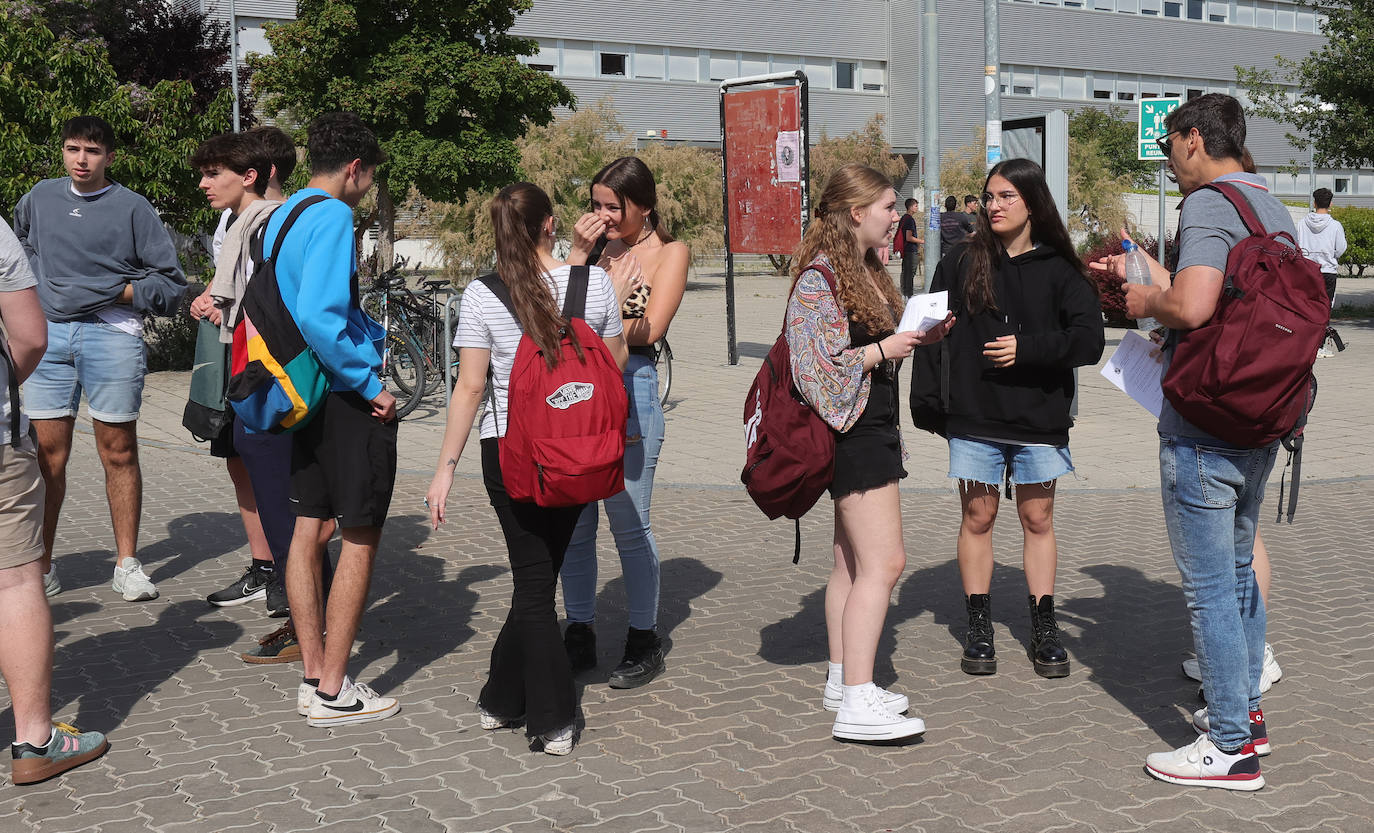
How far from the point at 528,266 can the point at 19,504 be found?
5.60 ft

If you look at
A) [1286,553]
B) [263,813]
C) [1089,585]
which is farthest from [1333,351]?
[263,813]

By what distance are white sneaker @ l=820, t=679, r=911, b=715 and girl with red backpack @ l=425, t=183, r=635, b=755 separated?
90 cm

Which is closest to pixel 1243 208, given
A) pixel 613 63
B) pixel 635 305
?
pixel 635 305

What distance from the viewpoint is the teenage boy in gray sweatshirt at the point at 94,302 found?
606cm

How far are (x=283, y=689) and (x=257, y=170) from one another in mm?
2053

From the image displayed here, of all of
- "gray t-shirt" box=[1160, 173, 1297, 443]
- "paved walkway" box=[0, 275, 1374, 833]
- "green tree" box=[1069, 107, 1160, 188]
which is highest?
"green tree" box=[1069, 107, 1160, 188]

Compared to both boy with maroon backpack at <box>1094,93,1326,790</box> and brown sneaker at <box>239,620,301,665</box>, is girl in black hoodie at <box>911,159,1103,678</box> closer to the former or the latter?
boy with maroon backpack at <box>1094,93,1326,790</box>

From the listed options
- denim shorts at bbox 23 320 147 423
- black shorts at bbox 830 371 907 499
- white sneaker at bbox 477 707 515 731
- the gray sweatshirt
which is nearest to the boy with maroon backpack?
black shorts at bbox 830 371 907 499

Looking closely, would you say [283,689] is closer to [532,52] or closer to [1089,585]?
[1089,585]

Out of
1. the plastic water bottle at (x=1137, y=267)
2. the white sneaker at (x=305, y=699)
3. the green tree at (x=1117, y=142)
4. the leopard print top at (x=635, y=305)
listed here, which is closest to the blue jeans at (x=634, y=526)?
the leopard print top at (x=635, y=305)

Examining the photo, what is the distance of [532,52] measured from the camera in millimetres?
25391

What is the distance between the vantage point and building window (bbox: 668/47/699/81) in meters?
51.9

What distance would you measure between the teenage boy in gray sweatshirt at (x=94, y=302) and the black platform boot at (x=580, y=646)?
225cm

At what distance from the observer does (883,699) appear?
14.2 ft
